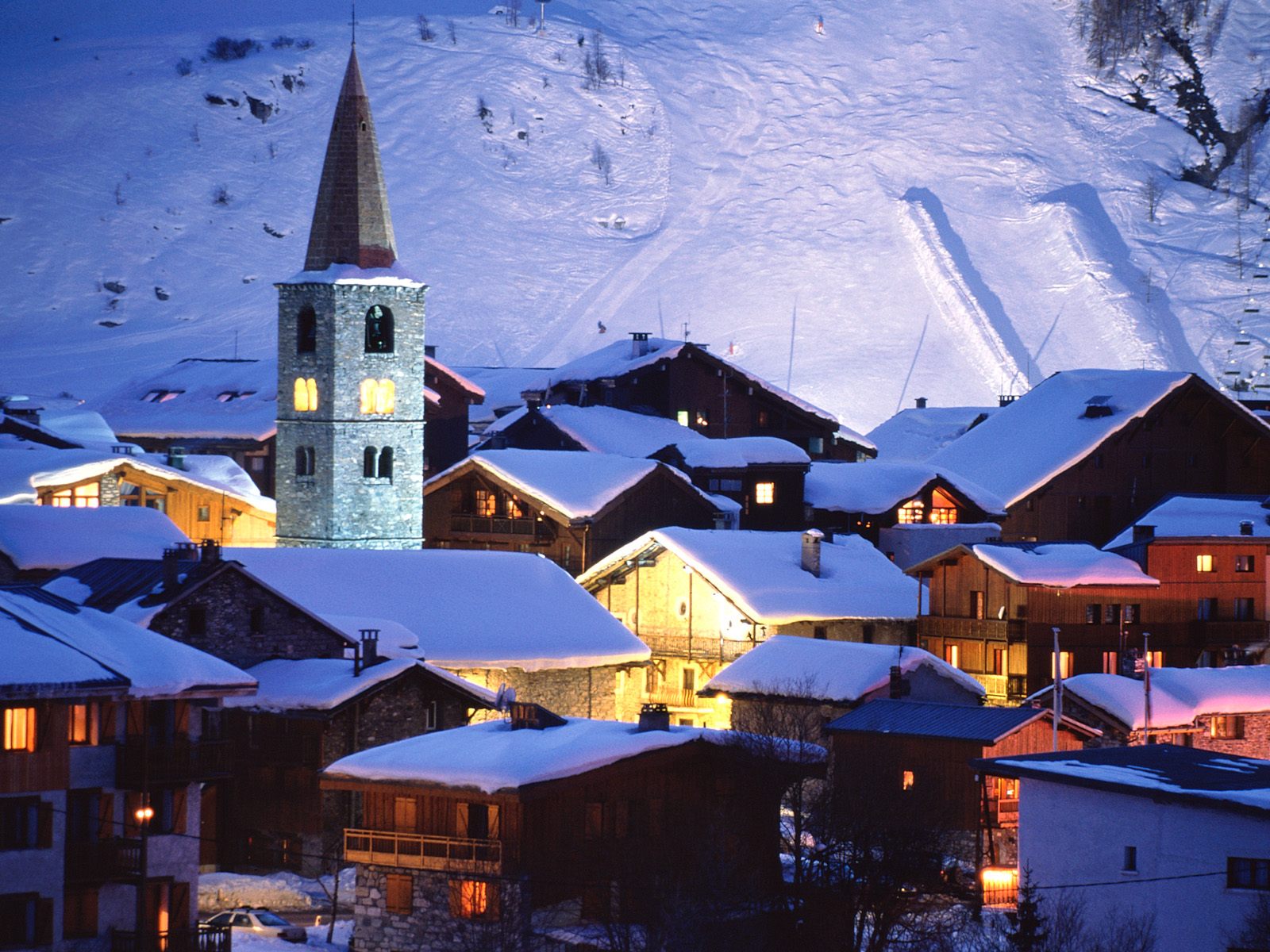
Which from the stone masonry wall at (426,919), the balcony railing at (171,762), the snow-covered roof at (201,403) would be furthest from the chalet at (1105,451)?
the balcony railing at (171,762)

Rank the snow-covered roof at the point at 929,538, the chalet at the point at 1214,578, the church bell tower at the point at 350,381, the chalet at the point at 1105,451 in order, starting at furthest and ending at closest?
1. the chalet at the point at 1105,451
2. the church bell tower at the point at 350,381
3. the snow-covered roof at the point at 929,538
4. the chalet at the point at 1214,578

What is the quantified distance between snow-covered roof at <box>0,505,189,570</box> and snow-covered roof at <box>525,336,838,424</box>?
87.3ft

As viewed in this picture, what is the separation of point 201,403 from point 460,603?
31.6m

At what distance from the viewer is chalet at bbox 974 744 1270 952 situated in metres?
30.0

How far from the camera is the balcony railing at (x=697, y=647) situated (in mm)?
49844

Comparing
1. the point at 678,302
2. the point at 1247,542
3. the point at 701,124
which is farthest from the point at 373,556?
the point at 701,124

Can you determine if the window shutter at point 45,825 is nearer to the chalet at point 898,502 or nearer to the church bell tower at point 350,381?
the church bell tower at point 350,381

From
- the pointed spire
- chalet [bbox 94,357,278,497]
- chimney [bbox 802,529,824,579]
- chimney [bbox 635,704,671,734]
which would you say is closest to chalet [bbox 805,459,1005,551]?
chimney [bbox 802,529,824,579]

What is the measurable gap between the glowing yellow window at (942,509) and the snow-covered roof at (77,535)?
23724 millimetres

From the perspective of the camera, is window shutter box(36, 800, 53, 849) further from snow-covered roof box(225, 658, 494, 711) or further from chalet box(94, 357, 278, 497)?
chalet box(94, 357, 278, 497)

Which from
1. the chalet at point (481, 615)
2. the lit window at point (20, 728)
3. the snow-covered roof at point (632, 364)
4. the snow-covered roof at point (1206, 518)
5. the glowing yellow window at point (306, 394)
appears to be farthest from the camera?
the snow-covered roof at point (632, 364)

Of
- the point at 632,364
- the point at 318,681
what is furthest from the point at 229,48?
the point at 318,681

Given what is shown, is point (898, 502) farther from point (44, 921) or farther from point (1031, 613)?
point (44, 921)

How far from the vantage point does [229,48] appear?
13812 cm
